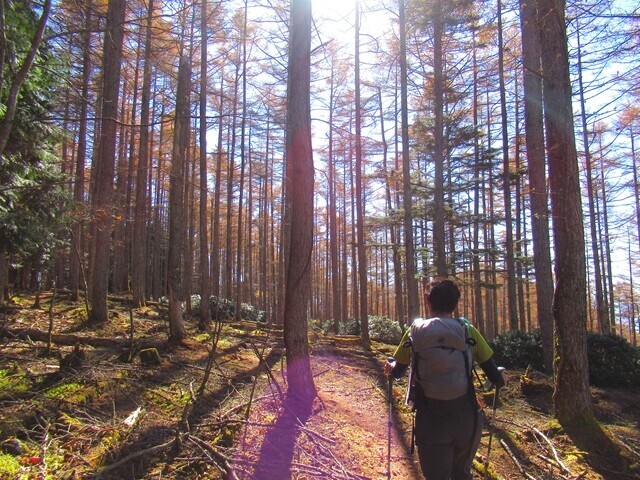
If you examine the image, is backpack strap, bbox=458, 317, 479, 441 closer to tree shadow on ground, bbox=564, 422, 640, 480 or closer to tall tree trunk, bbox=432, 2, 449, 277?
tree shadow on ground, bbox=564, 422, 640, 480

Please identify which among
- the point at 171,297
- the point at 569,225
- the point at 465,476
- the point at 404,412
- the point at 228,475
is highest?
the point at 569,225

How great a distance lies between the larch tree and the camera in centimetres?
543

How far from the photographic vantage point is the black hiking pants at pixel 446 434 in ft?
8.41

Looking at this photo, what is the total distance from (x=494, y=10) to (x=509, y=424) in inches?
511

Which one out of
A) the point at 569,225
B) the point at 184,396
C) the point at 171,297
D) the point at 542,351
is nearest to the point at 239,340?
the point at 171,297

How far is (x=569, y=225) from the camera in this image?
520 cm

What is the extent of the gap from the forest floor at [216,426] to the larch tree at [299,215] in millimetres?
324

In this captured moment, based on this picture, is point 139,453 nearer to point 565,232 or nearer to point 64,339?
point 64,339

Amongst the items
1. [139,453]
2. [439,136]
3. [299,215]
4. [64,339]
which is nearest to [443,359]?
[139,453]

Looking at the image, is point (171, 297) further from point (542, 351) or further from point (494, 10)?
point (494, 10)

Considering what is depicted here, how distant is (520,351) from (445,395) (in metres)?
8.36

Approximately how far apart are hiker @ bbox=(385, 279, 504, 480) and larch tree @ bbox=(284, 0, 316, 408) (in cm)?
290

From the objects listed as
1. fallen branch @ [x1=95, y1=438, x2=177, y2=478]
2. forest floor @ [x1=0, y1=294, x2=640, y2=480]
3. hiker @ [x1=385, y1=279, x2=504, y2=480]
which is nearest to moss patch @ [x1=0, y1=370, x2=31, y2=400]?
forest floor @ [x1=0, y1=294, x2=640, y2=480]

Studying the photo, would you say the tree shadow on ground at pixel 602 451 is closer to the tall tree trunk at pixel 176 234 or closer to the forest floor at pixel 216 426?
the forest floor at pixel 216 426
